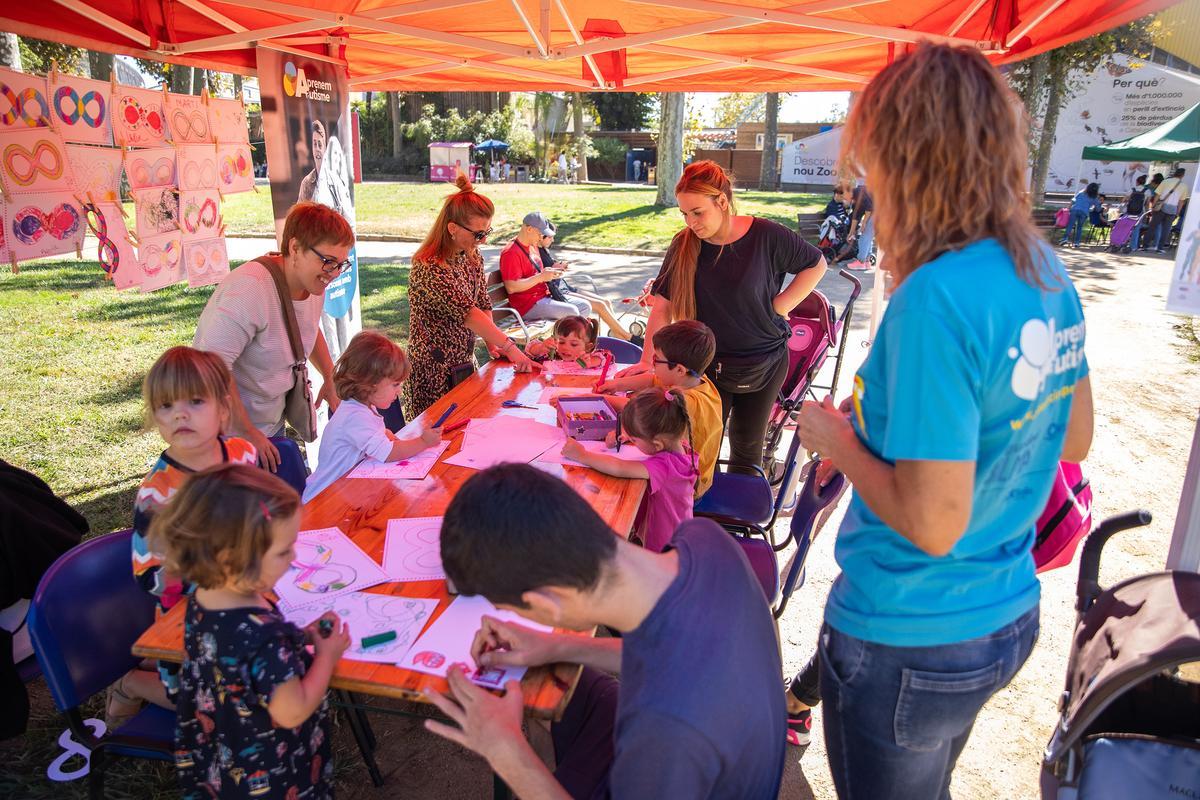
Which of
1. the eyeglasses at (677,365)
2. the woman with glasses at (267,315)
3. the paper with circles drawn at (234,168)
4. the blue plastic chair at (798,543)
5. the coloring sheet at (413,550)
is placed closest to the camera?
the coloring sheet at (413,550)

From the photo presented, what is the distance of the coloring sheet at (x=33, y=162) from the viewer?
9.67 ft

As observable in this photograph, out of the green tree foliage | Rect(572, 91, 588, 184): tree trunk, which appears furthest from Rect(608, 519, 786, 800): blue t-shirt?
the green tree foliage

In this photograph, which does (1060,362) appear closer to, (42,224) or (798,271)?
(798,271)

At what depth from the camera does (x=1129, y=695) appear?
200 cm

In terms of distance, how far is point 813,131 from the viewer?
33625 millimetres

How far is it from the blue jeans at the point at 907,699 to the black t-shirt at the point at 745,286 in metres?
2.17

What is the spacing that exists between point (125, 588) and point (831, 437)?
1887mm

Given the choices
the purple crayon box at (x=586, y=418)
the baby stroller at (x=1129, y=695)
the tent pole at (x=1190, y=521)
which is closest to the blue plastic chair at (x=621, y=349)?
the purple crayon box at (x=586, y=418)

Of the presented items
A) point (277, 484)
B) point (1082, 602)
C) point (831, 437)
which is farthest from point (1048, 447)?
point (277, 484)

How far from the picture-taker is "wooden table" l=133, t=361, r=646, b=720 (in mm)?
1550

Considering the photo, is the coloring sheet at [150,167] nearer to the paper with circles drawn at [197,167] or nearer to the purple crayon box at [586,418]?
the paper with circles drawn at [197,167]

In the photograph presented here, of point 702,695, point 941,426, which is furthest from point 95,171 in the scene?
point 941,426

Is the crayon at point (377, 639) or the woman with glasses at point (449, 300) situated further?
the woman with glasses at point (449, 300)

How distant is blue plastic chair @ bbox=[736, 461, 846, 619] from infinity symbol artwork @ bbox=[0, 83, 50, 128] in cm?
319
